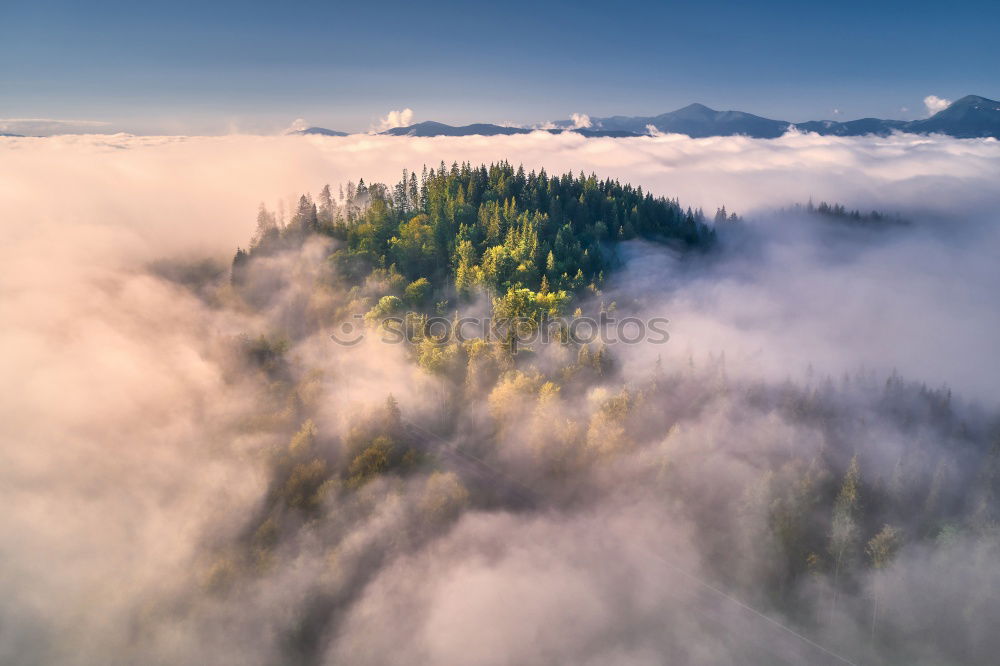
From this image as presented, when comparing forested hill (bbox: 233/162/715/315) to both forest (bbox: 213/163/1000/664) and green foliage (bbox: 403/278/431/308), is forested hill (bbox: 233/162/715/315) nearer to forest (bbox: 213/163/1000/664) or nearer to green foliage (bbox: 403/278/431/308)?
green foliage (bbox: 403/278/431/308)

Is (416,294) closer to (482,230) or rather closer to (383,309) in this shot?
(383,309)

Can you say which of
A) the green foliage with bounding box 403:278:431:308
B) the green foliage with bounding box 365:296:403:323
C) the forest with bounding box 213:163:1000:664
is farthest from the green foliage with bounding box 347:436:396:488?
the green foliage with bounding box 403:278:431:308

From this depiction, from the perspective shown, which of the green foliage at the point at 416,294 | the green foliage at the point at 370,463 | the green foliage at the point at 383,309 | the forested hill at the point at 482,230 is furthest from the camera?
the forested hill at the point at 482,230

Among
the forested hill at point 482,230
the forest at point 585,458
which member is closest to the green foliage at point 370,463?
the forest at point 585,458

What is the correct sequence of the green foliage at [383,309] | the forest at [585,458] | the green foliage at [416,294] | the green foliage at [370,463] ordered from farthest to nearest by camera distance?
the green foliage at [416,294]
the green foliage at [383,309]
the green foliage at [370,463]
the forest at [585,458]

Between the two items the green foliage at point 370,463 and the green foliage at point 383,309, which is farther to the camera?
the green foliage at point 383,309

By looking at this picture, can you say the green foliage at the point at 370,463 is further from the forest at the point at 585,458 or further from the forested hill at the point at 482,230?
the forested hill at the point at 482,230

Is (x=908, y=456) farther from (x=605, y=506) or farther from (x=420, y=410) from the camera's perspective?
(x=420, y=410)

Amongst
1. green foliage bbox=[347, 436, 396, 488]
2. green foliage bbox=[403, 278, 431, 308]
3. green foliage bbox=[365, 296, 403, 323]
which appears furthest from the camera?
green foliage bbox=[403, 278, 431, 308]
